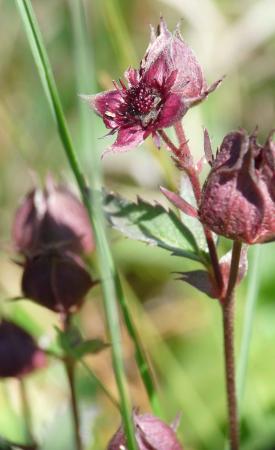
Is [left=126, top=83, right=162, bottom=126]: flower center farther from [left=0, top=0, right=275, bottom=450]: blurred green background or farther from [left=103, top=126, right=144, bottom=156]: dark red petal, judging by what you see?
[left=0, top=0, right=275, bottom=450]: blurred green background

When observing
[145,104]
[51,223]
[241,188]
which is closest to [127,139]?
[145,104]

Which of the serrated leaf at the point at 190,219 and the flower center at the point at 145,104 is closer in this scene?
the flower center at the point at 145,104

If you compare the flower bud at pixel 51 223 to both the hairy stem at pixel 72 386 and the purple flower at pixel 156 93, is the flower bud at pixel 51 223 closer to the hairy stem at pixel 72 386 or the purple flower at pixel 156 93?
the hairy stem at pixel 72 386

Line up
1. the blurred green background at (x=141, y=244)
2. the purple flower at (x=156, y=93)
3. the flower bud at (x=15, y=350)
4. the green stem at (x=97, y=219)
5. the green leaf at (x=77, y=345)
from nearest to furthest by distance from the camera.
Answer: the green stem at (x=97, y=219)
the purple flower at (x=156, y=93)
the green leaf at (x=77, y=345)
the flower bud at (x=15, y=350)
the blurred green background at (x=141, y=244)

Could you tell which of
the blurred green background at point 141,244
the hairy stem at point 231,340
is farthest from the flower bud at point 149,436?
the blurred green background at point 141,244

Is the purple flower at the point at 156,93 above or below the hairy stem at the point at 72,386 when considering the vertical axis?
above

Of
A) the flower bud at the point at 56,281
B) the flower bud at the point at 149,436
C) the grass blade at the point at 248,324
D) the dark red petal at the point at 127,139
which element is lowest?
the flower bud at the point at 149,436

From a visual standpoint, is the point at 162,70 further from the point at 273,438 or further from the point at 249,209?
the point at 273,438

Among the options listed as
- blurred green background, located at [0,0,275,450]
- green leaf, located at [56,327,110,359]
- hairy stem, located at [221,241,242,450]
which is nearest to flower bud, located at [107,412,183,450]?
hairy stem, located at [221,241,242,450]
